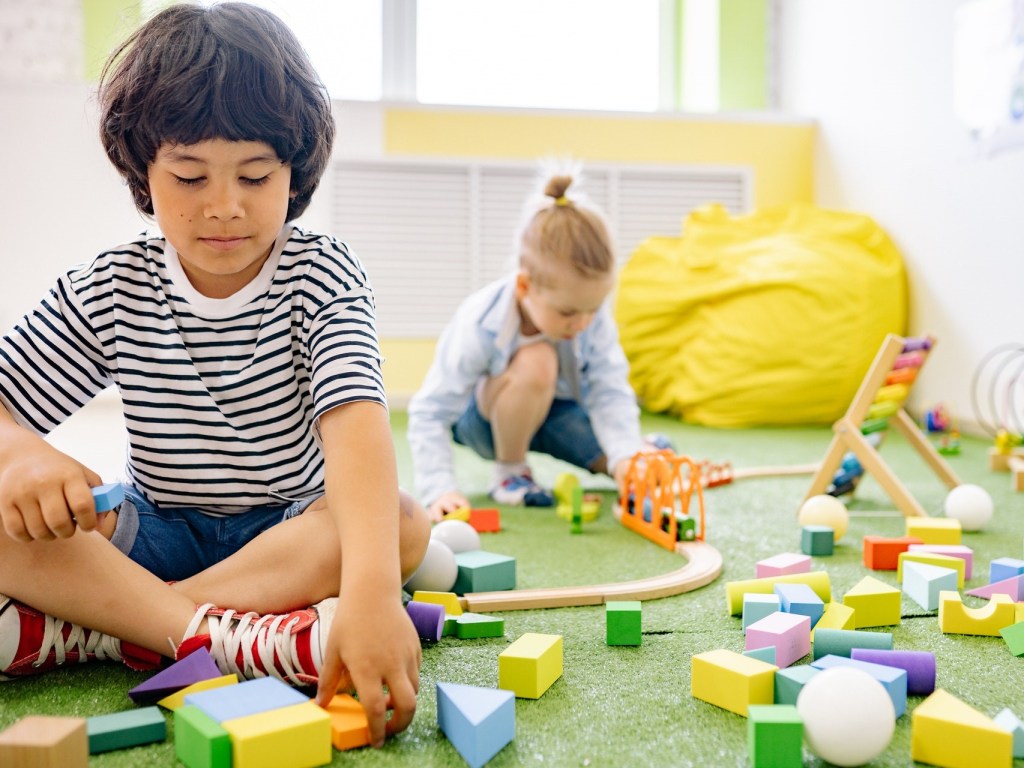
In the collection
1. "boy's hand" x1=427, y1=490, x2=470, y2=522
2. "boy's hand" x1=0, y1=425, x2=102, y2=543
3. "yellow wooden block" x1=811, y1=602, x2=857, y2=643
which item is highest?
"boy's hand" x1=0, y1=425, x2=102, y2=543

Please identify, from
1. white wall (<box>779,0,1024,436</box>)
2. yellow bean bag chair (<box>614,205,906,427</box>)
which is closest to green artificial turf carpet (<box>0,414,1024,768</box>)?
white wall (<box>779,0,1024,436</box>)

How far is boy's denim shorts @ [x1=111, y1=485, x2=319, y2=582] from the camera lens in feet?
2.87

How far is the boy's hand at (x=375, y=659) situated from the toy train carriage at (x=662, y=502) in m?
0.65

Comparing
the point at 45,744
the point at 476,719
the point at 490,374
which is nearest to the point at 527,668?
the point at 476,719

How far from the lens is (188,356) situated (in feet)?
2.84

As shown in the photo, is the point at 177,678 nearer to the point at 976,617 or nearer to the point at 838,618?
the point at 838,618

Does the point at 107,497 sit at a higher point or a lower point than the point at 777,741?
higher

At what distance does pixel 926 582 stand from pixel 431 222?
2444mm

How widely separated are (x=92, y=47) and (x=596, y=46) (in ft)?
5.66

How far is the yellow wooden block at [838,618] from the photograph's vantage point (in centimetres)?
87

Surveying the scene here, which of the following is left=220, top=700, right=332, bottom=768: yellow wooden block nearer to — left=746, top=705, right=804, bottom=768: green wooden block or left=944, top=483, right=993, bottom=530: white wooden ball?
left=746, top=705, right=804, bottom=768: green wooden block

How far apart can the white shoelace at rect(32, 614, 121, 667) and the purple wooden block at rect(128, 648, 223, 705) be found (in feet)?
0.29

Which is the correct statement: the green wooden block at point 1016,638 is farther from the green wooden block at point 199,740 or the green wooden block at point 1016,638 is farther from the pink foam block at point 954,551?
the green wooden block at point 199,740

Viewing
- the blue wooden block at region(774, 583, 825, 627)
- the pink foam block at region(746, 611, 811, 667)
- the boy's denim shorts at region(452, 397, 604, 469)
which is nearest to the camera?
the pink foam block at region(746, 611, 811, 667)
